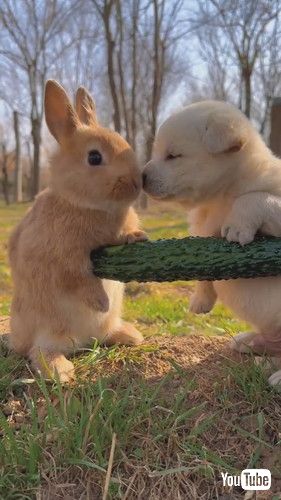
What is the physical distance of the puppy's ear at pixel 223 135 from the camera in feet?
6.47

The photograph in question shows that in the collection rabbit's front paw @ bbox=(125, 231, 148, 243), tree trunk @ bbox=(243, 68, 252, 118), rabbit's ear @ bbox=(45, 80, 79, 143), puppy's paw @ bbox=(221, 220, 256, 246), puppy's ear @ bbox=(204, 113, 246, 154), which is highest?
tree trunk @ bbox=(243, 68, 252, 118)

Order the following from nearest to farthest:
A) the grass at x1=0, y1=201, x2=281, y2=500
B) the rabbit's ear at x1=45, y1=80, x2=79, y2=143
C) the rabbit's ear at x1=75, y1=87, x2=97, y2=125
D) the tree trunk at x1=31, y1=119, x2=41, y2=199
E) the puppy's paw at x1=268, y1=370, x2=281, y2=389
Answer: the grass at x1=0, y1=201, x2=281, y2=500
the puppy's paw at x1=268, y1=370, x2=281, y2=389
the rabbit's ear at x1=45, y1=80, x2=79, y2=143
the rabbit's ear at x1=75, y1=87, x2=97, y2=125
the tree trunk at x1=31, y1=119, x2=41, y2=199

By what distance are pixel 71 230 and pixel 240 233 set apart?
2.29 feet

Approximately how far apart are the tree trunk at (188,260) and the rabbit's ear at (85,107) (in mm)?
635

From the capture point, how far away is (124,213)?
2137 millimetres

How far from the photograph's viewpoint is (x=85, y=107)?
2314 mm

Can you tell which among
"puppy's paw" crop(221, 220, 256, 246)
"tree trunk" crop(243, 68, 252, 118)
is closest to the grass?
"puppy's paw" crop(221, 220, 256, 246)

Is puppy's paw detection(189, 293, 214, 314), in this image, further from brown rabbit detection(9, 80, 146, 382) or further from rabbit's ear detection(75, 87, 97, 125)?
rabbit's ear detection(75, 87, 97, 125)

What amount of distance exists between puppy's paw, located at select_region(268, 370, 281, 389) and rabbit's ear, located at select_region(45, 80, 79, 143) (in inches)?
51.5

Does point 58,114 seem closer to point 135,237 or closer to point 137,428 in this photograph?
point 135,237

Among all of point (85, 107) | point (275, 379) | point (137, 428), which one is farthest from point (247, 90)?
point (137, 428)

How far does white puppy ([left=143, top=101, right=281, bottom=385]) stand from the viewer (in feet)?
6.53

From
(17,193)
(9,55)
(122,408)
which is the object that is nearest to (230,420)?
(122,408)

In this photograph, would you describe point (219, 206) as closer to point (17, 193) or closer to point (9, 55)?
point (9, 55)
